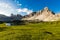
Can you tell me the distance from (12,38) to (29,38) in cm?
714

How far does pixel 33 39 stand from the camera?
70.9 m

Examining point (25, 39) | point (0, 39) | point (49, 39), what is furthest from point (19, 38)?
point (49, 39)

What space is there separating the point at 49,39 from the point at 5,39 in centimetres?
1806

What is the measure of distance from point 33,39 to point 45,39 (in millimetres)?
5000

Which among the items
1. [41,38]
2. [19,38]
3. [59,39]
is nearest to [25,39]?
[19,38]

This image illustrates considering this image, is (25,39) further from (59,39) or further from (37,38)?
(59,39)

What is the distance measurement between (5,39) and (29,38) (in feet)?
32.7

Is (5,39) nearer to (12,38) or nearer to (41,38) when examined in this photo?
(12,38)

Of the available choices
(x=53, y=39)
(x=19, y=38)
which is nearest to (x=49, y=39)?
(x=53, y=39)

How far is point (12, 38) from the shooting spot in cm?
6962

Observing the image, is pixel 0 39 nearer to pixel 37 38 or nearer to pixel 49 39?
pixel 37 38

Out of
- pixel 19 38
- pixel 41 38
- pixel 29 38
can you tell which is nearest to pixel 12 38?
pixel 19 38

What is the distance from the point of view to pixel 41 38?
7306 cm

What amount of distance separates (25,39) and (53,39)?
11.7 meters
